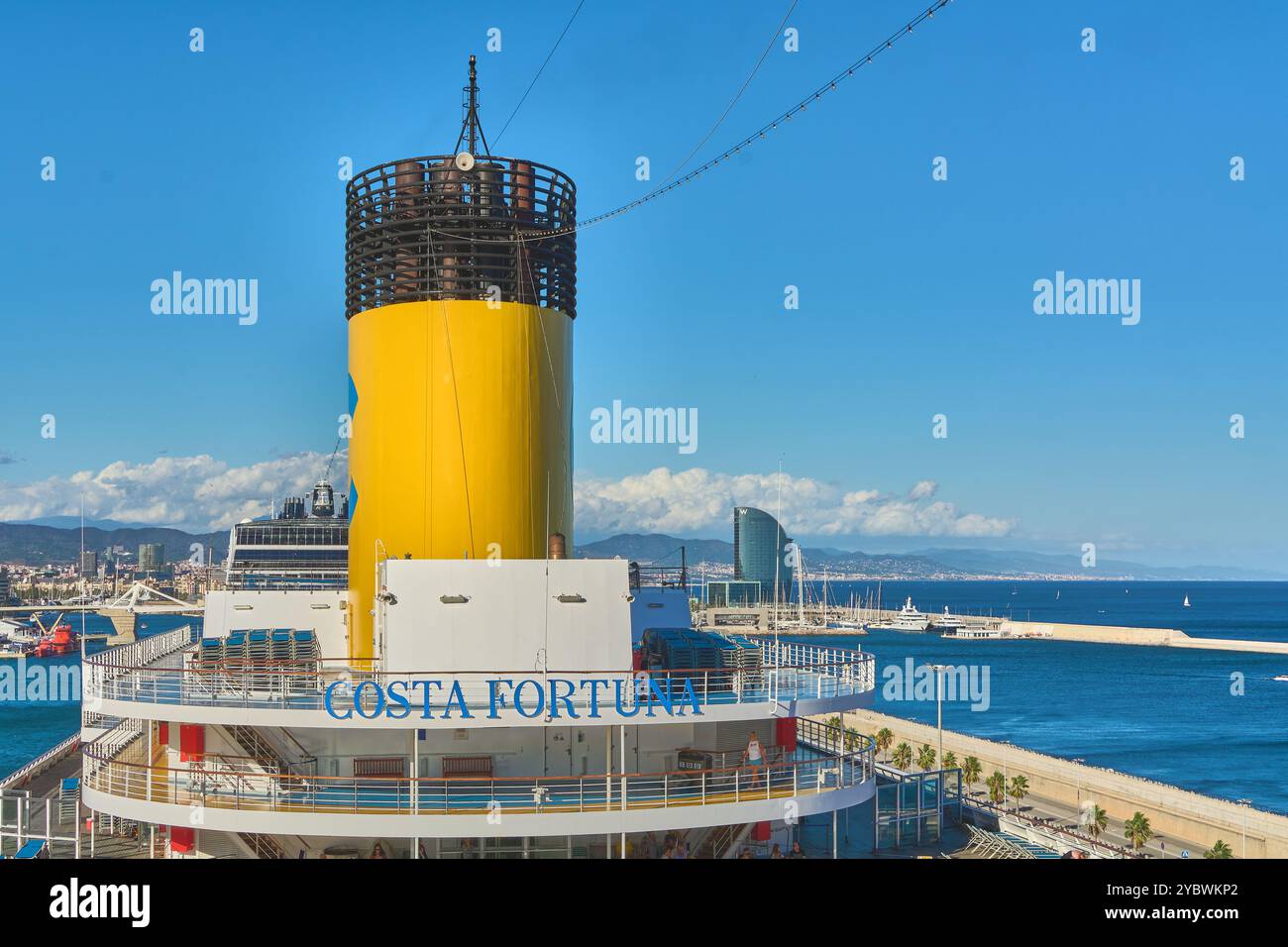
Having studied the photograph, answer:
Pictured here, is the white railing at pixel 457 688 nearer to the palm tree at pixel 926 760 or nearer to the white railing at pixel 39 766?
the white railing at pixel 39 766

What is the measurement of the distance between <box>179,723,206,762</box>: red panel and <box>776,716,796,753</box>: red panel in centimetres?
925

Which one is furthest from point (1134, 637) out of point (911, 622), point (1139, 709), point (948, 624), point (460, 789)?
point (460, 789)

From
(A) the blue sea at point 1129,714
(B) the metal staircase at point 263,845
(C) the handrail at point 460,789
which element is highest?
(C) the handrail at point 460,789

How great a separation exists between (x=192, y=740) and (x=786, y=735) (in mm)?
9532

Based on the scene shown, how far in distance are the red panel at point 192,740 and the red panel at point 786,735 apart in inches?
364

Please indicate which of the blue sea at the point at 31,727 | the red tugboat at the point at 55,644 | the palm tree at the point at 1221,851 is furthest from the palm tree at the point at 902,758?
the red tugboat at the point at 55,644

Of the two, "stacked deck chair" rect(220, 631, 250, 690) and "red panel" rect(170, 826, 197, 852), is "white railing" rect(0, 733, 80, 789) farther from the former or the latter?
"red panel" rect(170, 826, 197, 852)

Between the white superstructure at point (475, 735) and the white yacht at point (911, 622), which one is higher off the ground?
the white superstructure at point (475, 735)

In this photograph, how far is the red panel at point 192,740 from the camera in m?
19.3

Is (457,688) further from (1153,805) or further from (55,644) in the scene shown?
(55,644)

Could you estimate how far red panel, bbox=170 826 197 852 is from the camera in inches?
746

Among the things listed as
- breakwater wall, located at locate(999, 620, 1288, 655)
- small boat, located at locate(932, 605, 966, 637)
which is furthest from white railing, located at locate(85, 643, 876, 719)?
small boat, located at locate(932, 605, 966, 637)

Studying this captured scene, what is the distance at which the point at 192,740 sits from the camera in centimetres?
1934

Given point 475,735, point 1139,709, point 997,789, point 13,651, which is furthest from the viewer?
point 13,651
